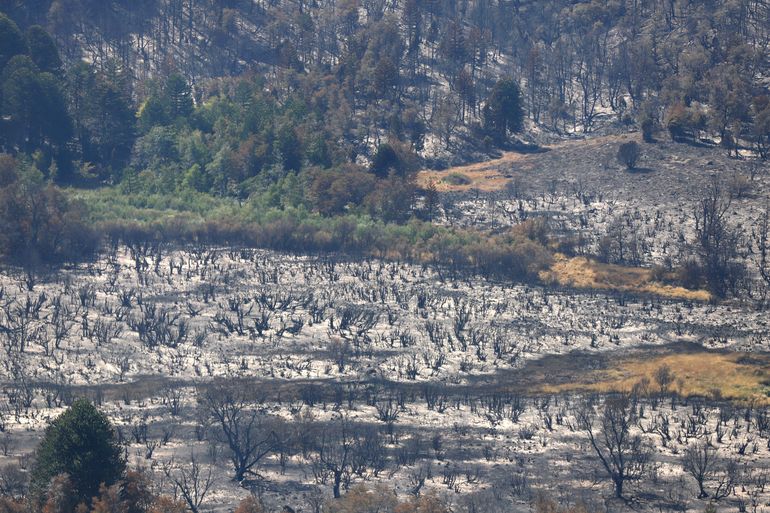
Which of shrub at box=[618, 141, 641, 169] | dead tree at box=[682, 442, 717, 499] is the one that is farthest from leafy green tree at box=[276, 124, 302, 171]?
dead tree at box=[682, 442, 717, 499]

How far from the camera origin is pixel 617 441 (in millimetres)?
61812

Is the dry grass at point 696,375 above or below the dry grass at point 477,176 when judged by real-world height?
below

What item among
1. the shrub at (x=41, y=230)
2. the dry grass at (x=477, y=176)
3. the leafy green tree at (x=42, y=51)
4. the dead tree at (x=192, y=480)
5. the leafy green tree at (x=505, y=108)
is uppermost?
the leafy green tree at (x=42, y=51)

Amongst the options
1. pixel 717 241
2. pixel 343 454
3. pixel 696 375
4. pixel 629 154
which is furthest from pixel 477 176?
pixel 343 454

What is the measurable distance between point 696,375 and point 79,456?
127 feet

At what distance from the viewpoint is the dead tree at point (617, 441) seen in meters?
61.3

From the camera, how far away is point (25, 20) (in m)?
162

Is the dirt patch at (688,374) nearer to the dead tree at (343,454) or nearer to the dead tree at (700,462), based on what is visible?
the dead tree at (700,462)

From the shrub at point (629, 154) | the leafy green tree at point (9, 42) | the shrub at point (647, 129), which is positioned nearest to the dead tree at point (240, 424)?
the shrub at point (629, 154)

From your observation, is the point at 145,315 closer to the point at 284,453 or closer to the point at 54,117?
the point at 284,453

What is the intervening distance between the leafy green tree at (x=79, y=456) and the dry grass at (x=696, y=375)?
29.1m

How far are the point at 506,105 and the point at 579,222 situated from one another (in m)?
28.3

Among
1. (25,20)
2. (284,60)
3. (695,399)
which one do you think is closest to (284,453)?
(695,399)

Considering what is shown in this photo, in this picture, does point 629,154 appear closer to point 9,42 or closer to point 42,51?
point 42,51
